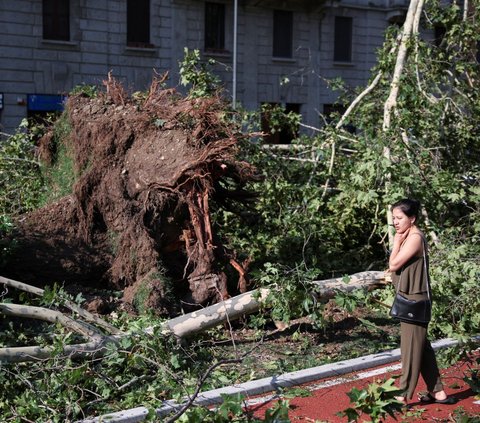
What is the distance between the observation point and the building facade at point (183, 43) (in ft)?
76.9

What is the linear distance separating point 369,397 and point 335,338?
10.4 feet

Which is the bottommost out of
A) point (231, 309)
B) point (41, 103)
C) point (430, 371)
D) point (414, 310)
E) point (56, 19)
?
point (430, 371)

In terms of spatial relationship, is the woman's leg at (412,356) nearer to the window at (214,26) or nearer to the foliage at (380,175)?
the foliage at (380,175)

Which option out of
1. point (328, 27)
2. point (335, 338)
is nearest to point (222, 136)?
point (335, 338)

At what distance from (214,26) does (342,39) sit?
19.3 ft

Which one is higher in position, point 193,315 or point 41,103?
point 41,103

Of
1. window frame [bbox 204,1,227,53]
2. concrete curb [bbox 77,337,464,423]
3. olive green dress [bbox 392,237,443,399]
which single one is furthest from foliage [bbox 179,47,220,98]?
window frame [bbox 204,1,227,53]

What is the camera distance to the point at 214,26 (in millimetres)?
27266

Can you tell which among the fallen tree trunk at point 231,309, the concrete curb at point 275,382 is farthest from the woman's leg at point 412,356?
the fallen tree trunk at point 231,309

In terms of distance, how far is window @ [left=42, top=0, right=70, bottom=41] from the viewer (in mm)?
24047

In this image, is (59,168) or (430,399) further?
(59,168)

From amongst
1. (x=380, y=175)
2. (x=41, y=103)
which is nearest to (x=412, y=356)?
(x=380, y=175)

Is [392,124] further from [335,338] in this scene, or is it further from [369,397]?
[369,397]

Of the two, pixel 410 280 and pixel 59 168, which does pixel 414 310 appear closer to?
pixel 410 280
